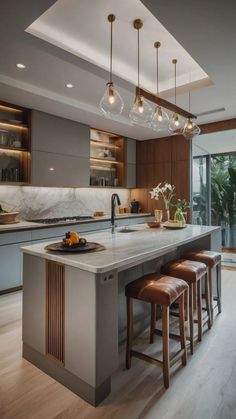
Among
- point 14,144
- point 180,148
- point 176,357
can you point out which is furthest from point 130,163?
point 176,357

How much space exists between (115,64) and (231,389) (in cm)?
339

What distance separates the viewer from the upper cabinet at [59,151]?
4.12 meters

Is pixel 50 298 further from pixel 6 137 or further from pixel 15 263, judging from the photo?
pixel 6 137

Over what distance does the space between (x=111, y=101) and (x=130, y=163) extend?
3.76 meters

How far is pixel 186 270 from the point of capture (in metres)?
2.40

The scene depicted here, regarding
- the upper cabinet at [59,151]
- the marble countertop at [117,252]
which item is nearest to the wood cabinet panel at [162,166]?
the upper cabinet at [59,151]

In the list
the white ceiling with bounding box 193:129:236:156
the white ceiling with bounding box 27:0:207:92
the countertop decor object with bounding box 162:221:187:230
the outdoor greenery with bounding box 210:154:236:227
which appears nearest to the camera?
the white ceiling with bounding box 27:0:207:92

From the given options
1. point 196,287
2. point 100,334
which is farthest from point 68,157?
point 100,334

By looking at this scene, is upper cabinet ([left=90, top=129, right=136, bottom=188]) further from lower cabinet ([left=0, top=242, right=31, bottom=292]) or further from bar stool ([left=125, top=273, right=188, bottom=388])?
bar stool ([left=125, top=273, right=188, bottom=388])

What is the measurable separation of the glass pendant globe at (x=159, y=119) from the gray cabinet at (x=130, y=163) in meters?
3.02

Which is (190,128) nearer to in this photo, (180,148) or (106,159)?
(180,148)

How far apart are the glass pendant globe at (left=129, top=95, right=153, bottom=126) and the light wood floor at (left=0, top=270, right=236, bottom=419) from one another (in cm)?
221

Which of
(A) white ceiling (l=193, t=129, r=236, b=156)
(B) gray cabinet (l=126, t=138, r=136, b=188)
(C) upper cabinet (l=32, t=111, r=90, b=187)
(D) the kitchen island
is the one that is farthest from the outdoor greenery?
(D) the kitchen island

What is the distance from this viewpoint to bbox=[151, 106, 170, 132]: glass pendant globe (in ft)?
9.09
